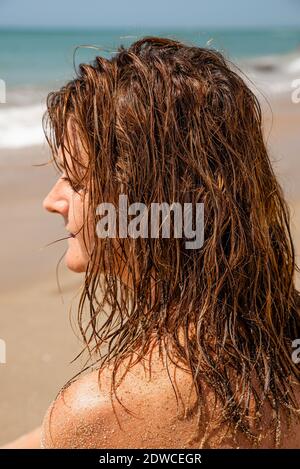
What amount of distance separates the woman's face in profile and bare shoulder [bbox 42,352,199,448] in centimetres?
36

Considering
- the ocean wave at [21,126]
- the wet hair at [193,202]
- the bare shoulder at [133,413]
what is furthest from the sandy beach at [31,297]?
the bare shoulder at [133,413]

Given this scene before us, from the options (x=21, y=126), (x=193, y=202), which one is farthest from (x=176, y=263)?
(x=21, y=126)

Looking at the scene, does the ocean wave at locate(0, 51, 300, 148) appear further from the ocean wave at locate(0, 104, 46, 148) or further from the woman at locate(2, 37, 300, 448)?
the woman at locate(2, 37, 300, 448)

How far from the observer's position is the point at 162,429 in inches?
53.3

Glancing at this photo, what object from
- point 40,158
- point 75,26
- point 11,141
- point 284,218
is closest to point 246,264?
point 284,218

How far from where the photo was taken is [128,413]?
4.40ft

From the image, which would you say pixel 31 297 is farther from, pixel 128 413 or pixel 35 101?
pixel 35 101

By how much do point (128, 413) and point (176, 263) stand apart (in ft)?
1.08

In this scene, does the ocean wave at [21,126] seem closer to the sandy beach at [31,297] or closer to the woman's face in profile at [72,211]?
the sandy beach at [31,297]

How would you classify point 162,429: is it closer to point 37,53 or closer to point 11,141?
point 11,141

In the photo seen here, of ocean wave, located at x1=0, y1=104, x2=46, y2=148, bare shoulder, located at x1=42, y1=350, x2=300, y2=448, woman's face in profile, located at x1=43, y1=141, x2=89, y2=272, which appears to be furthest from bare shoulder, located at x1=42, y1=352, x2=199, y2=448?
ocean wave, located at x1=0, y1=104, x2=46, y2=148

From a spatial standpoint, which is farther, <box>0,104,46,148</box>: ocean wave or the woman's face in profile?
<box>0,104,46,148</box>: ocean wave

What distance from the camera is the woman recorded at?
1356 mm

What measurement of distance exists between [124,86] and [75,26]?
3080 cm
